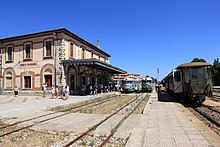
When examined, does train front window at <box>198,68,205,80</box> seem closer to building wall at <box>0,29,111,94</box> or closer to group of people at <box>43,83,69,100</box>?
group of people at <box>43,83,69,100</box>

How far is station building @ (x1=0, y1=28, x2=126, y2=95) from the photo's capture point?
24.3 metres

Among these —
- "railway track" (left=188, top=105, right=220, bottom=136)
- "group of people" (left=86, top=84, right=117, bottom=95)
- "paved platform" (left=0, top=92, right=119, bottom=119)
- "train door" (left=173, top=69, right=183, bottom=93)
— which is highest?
"train door" (left=173, top=69, right=183, bottom=93)

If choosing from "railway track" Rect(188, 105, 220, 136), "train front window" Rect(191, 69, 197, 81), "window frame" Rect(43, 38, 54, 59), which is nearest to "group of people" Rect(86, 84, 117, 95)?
"window frame" Rect(43, 38, 54, 59)

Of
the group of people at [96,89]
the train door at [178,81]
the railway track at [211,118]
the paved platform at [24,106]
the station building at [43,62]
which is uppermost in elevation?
the station building at [43,62]

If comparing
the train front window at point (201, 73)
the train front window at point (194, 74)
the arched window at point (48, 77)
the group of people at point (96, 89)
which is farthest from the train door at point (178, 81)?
the arched window at point (48, 77)

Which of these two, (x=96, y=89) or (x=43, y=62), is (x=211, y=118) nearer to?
(x=96, y=89)

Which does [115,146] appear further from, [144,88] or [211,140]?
[144,88]

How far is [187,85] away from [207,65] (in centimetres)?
211

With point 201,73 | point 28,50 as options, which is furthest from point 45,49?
point 201,73

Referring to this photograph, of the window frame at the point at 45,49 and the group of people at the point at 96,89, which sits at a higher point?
the window frame at the point at 45,49

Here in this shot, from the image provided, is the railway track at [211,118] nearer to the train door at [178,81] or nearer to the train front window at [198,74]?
the train front window at [198,74]

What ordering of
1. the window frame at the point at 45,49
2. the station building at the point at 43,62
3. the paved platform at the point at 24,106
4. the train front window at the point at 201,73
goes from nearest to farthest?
1. the paved platform at the point at 24,106
2. the train front window at the point at 201,73
3. the station building at the point at 43,62
4. the window frame at the point at 45,49

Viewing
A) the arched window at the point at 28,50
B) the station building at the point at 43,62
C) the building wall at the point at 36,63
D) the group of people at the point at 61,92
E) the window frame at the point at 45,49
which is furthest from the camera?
the arched window at the point at 28,50

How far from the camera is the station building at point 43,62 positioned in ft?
79.9
